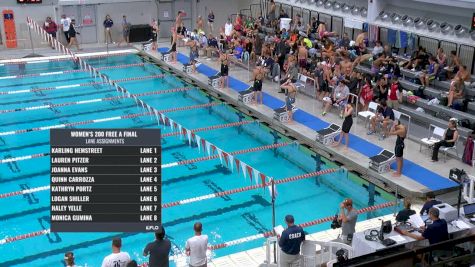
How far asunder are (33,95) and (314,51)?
927 cm

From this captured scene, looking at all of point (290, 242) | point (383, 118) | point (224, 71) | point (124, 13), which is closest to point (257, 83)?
point (224, 71)

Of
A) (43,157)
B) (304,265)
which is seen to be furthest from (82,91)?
(304,265)

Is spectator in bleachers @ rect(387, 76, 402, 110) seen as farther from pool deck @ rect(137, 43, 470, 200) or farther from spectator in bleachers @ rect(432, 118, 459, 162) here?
spectator in bleachers @ rect(432, 118, 459, 162)

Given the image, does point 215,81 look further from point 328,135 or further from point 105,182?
point 105,182

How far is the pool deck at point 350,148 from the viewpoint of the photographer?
41.0 ft

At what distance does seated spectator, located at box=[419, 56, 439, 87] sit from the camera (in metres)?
16.7

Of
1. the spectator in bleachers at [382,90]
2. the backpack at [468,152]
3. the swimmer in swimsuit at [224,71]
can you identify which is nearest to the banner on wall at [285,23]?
the swimmer in swimsuit at [224,71]

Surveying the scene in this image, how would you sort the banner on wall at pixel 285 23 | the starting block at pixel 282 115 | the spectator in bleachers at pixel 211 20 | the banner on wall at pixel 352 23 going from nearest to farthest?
the starting block at pixel 282 115 → the banner on wall at pixel 352 23 → the banner on wall at pixel 285 23 → the spectator in bleachers at pixel 211 20

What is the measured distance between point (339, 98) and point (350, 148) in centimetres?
244

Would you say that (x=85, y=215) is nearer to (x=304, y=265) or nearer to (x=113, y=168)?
(x=113, y=168)

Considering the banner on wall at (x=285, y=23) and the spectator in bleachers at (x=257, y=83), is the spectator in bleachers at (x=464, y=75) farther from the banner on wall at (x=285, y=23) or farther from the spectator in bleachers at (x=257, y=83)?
the banner on wall at (x=285, y=23)

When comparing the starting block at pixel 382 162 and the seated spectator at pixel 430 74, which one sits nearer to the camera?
the starting block at pixel 382 162

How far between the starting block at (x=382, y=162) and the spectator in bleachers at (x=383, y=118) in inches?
63.7

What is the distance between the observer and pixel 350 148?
14.3 metres
